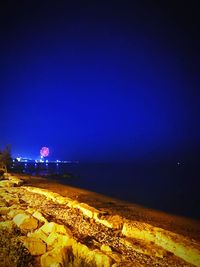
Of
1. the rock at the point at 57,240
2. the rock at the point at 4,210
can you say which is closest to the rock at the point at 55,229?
the rock at the point at 57,240

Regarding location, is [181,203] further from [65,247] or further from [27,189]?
[65,247]

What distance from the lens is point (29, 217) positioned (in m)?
8.96

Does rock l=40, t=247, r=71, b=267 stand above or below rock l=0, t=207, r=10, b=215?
below

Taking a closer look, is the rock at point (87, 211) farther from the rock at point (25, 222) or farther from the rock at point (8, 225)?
the rock at point (8, 225)

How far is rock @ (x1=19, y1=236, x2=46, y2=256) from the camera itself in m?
6.79

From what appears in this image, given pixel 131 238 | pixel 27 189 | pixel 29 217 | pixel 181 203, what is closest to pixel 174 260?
pixel 131 238

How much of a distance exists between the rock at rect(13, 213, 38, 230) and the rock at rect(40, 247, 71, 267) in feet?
7.95

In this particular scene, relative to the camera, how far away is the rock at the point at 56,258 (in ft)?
19.5

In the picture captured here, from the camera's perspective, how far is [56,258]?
610cm

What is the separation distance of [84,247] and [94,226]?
7.51 feet

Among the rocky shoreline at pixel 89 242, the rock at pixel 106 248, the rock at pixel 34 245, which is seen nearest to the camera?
the rocky shoreline at pixel 89 242

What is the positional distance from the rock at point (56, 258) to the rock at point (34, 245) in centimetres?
58

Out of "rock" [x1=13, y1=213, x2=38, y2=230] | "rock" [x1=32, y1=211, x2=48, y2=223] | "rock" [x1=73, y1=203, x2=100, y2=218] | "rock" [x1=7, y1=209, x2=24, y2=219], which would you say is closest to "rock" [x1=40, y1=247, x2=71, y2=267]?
"rock" [x1=13, y1=213, x2=38, y2=230]

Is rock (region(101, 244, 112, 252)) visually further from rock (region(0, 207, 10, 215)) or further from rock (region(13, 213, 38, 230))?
rock (region(0, 207, 10, 215))
